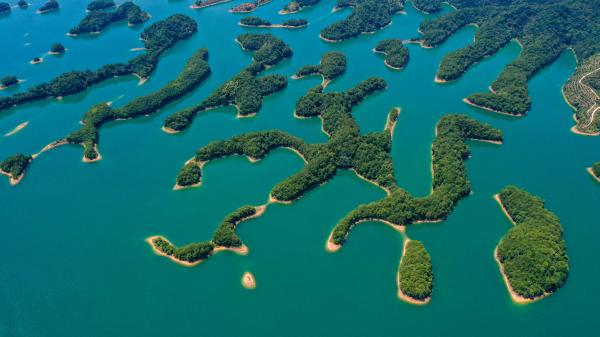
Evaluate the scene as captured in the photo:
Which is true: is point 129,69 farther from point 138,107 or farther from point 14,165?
point 14,165

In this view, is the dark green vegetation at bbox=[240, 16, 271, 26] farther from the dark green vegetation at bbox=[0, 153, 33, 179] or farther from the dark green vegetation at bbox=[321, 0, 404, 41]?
the dark green vegetation at bbox=[0, 153, 33, 179]

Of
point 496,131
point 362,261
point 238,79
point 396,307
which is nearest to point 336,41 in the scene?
point 238,79

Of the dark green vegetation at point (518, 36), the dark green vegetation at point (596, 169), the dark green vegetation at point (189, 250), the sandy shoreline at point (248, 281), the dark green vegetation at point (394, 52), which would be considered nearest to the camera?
the sandy shoreline at point (248, 281)

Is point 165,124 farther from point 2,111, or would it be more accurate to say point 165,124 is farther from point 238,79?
point 2,111

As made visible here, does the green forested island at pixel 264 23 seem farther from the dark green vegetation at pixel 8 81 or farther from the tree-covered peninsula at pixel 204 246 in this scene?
the tree-covered peninsula at pixel 204 246

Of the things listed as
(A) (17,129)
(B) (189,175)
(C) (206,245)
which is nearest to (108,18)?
(A) (17,129)

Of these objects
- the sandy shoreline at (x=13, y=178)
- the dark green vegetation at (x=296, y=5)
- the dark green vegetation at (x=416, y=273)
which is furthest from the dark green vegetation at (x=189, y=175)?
the dark green vegetation at (x=296, y=5)
